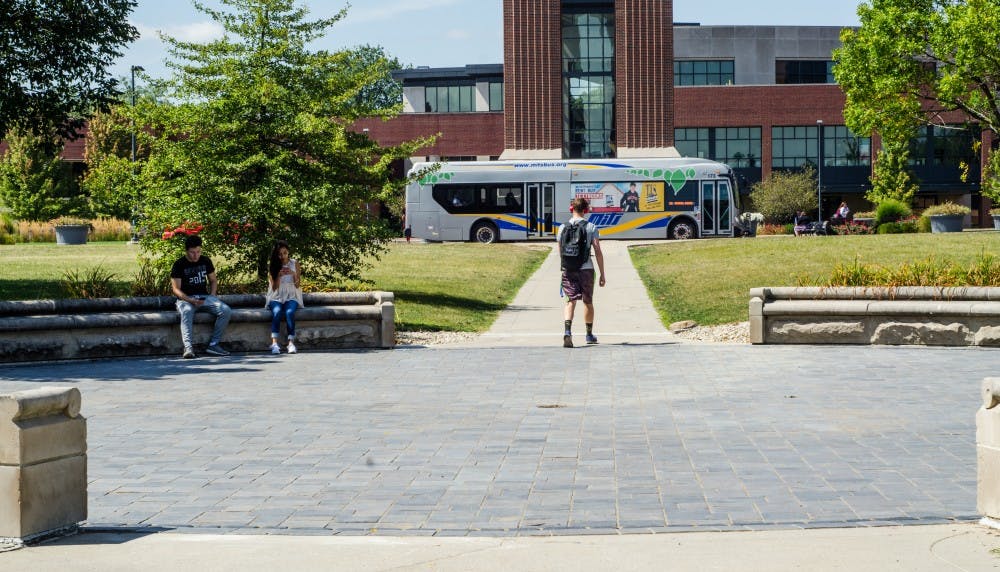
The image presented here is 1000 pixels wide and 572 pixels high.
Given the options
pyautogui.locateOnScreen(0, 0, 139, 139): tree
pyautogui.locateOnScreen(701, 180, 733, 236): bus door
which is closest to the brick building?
pyautogui.locateOnScreen(701, 180, 733, 236): bus door

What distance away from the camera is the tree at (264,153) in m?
18.2

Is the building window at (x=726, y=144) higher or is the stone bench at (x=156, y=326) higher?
the building window at (x=726, y=144)

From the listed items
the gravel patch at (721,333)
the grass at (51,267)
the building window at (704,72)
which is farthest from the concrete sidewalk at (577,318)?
the building window at (704,72)

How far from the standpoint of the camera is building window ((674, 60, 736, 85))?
3334 inches

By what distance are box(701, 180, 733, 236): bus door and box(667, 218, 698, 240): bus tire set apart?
446 mm

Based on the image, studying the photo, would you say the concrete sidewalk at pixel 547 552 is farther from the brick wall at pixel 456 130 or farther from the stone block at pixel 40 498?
the brick wall at pixel 456 130

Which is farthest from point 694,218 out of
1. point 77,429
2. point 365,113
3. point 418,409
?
point 77,429

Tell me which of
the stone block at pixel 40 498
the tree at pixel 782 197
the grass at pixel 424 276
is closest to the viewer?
the stone block at pixel 40 498

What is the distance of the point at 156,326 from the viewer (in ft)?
48.1

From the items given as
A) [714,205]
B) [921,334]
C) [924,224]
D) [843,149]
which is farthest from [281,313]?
[843,149]

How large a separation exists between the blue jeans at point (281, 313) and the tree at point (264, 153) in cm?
308

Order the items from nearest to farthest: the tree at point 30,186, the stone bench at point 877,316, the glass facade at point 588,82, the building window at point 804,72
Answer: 1. the stone bench at point 877,316
2. the tree at point 30,186
3. the glass facade at point 588,82
4. the building window at point 804,72

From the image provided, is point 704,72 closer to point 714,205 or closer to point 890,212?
point 890,212

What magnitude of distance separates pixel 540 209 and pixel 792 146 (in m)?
37.0
